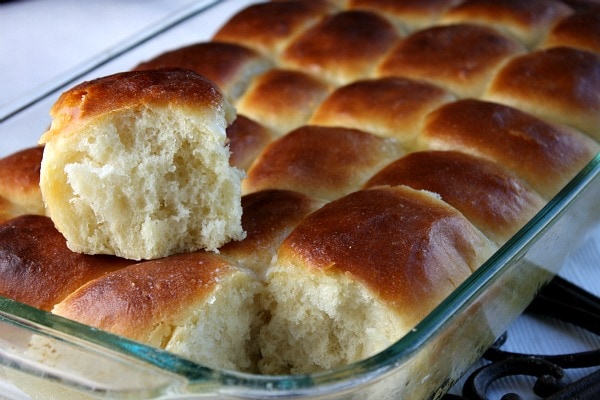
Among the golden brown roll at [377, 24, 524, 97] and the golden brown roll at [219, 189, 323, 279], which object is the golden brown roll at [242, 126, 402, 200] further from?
the golden brown roll at [377, 24, 524, 97]

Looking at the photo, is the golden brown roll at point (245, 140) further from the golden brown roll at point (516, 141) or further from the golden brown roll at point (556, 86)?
the golden brown roll at point (556, 86)

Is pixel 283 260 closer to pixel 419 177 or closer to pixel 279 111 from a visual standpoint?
pixel 419 177

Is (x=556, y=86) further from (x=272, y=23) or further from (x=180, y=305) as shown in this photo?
(x=180, y=305)

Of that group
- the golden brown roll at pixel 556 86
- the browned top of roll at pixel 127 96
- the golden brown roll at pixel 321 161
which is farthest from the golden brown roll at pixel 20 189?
the golden brown roll at pixel 556 86

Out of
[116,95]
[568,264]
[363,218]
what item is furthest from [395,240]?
[568,264]

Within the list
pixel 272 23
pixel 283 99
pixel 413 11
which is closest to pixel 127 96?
pixel 283 99

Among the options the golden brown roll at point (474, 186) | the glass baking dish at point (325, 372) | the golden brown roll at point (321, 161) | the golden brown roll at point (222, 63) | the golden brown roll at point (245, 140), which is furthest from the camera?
the golden brown roll at point (222, 63)

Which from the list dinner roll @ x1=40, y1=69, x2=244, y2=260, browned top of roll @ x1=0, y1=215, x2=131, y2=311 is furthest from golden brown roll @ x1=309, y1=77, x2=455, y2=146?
browned top of roll @ x1=0, y1=215, x2=131, y2=311
